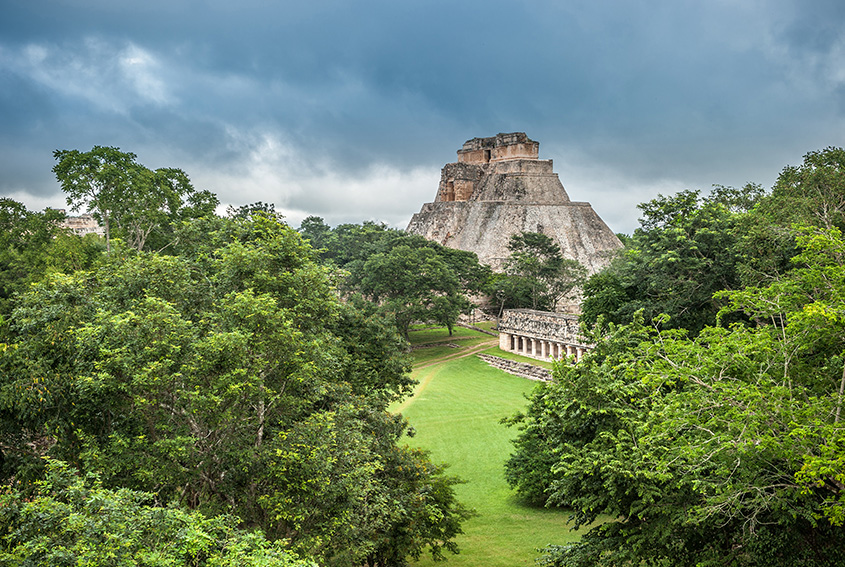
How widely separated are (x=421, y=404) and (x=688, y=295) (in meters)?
15.6

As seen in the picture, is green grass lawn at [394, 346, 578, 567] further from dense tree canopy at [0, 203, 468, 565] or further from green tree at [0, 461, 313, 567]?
green tree at [0, 461, 313, 567]

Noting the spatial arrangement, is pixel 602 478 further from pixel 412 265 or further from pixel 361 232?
pixel 361 232

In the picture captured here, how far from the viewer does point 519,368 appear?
39812mm

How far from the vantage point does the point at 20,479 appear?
10.1 m

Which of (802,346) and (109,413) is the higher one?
(802,346)

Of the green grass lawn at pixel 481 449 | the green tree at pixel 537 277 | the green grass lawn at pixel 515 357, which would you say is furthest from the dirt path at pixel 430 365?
the green tree at pixel 537 277

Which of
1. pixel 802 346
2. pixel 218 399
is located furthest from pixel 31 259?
pixel 802 346

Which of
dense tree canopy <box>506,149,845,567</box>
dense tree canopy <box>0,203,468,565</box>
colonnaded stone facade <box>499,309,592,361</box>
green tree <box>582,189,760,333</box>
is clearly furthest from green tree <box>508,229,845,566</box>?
colonnaded stone facade <box>499,309,592,361</box>

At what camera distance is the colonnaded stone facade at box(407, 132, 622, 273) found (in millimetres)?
67812

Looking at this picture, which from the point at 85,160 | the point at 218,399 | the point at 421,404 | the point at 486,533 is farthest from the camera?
the point at 421,404

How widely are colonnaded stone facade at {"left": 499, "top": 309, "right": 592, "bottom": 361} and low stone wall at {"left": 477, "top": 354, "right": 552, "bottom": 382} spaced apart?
139 centimetres

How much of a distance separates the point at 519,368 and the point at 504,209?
3460 centimetres

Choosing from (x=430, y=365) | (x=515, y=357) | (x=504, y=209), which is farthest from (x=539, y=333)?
(x=504, y=209)

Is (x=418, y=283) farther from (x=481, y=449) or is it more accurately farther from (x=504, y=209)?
(x=504, y=209)
